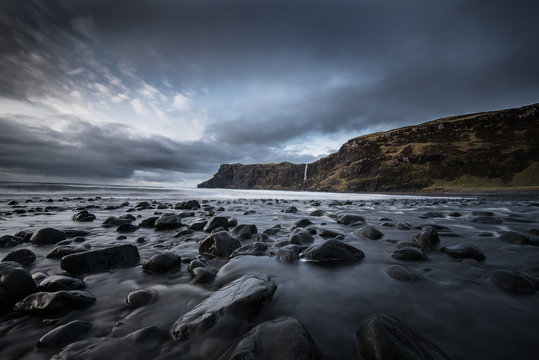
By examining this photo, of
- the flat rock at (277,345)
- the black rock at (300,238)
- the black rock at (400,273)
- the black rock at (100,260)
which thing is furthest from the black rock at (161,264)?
the black rock at (400,273)

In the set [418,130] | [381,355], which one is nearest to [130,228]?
[381,355]

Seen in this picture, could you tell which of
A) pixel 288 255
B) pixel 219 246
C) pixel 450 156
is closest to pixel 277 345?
pixel 288 255

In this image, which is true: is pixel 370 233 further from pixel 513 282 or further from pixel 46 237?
pixel 46 237

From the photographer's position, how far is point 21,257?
11.2 ft

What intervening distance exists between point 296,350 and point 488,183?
72826 millimetres

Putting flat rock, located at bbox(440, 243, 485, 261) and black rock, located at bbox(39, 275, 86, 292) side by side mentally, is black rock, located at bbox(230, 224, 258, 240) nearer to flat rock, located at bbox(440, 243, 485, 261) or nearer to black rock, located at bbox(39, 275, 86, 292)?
black rock, located at bbox(39, 275, 86, 292)

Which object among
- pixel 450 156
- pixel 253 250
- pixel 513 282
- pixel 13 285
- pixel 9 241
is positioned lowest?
pixel 9 241

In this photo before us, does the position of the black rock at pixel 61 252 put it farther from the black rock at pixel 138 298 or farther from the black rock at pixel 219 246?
the black rock at pixel 138 298

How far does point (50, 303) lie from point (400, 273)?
396 centimetres

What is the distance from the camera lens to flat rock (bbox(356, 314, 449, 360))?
135 centimetres

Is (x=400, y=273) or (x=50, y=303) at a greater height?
(x=400, y=273)

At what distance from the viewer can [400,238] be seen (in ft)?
16.2

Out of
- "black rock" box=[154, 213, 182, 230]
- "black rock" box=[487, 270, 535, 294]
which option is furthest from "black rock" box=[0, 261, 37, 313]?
"black rock" box=[487, 270, 535, 294]

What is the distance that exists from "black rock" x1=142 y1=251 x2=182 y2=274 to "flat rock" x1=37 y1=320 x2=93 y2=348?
1.38 meters
